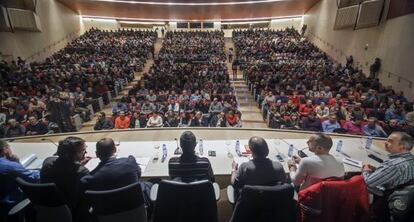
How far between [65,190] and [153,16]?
19.7 metres

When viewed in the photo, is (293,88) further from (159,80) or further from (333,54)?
(333,54)

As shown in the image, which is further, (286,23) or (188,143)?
(286,23)

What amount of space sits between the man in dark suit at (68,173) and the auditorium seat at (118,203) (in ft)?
1.16

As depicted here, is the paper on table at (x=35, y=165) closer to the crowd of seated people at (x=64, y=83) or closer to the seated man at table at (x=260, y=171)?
the seated man at table at (x=260, y=171)

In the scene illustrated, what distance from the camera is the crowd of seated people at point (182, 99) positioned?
6.25m

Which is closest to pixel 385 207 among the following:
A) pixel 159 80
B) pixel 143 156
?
pixel 143 156

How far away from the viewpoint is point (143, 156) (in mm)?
3148

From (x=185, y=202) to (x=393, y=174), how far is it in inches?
64.8

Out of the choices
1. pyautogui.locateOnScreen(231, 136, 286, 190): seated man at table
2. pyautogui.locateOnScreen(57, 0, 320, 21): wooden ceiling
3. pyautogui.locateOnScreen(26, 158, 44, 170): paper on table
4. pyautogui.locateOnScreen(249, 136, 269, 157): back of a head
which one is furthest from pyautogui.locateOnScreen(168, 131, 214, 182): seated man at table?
pyautogui.locateOnScreen(57, 0, 320, 21): wooden ceiling

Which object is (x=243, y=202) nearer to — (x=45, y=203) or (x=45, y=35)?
(x=45, y=203)

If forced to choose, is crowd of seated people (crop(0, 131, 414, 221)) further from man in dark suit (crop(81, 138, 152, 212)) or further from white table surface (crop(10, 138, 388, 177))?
white table surface (crop(10, 138, 388, 177))

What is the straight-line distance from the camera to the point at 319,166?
2.17 metres

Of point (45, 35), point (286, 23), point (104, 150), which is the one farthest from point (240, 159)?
point (286, 23)

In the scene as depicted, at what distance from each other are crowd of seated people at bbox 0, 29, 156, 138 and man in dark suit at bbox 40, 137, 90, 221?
13.5 ft
